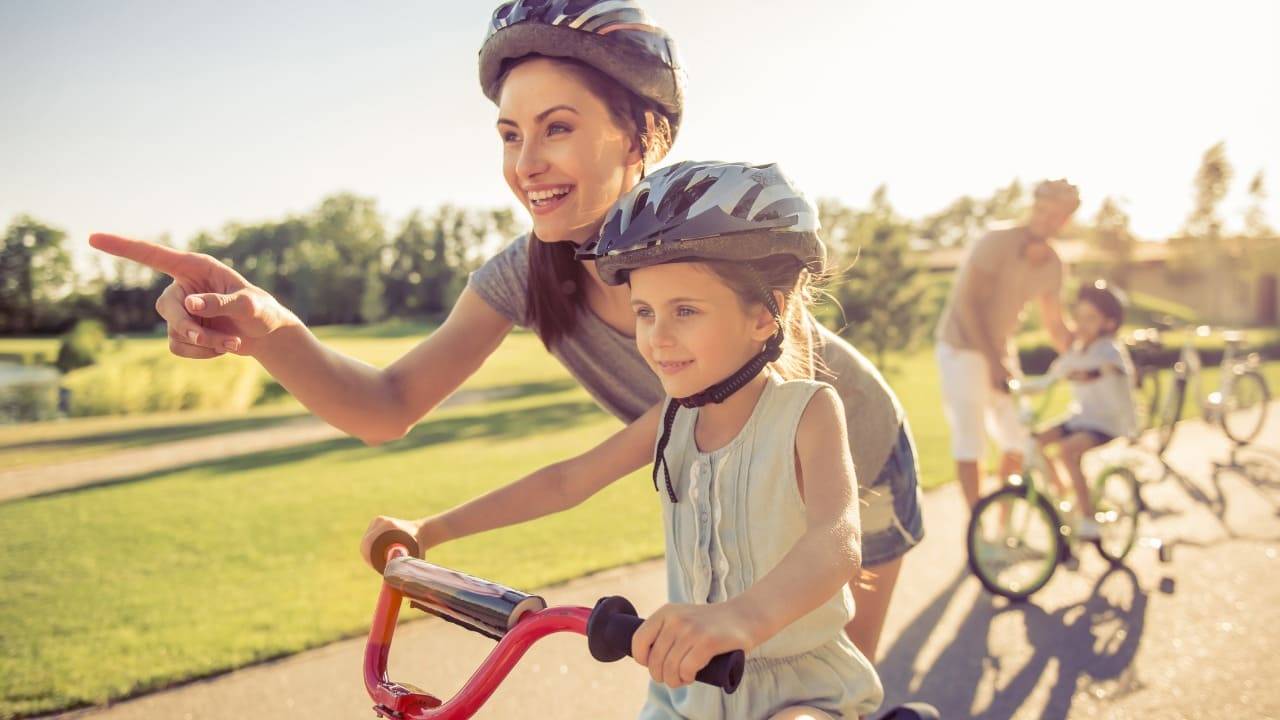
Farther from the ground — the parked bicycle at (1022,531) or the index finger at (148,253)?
the index finger at (148,253)

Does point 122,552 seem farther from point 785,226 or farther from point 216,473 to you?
point 785,226

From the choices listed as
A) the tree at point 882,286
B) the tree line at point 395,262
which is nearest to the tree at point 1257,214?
the tree line at point 395,262

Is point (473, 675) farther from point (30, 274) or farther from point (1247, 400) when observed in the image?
point (30, 274)

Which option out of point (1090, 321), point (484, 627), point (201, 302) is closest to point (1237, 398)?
point (1090, 321)

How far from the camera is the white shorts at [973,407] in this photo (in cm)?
657

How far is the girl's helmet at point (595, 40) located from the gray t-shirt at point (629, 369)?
0.57 meters

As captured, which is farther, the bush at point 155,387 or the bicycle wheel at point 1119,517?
the bush at point 155,387

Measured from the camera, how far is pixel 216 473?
38.6 feet

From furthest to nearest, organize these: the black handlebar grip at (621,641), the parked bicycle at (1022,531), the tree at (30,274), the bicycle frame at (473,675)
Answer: the tree at (30,274) < the parked bicycle at (1022,531) < the bicycle frame at (473,675) < the black handlebar grip at (621,641)

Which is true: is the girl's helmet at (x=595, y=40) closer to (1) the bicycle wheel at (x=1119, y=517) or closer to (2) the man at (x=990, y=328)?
(2) the man at (x=990, y=328)

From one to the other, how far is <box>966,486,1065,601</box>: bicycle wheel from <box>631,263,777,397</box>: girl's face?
4430 mm

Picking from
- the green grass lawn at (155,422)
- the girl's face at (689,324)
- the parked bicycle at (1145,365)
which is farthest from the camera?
the green grass lawn at (155,422)

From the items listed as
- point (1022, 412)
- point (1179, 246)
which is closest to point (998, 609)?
point (1022, 412)

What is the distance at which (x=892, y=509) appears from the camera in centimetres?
260
